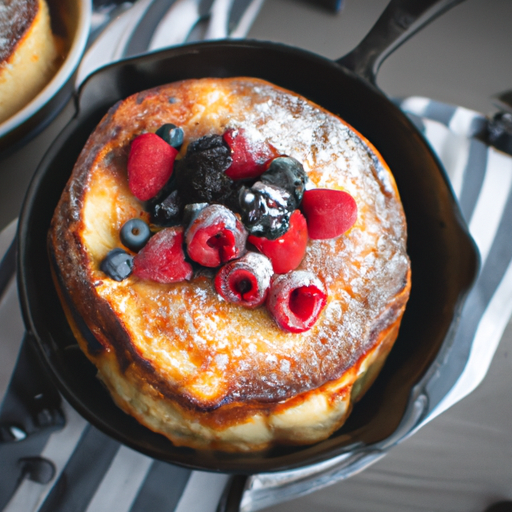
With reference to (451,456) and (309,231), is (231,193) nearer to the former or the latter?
(309,231)

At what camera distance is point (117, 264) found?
87cm

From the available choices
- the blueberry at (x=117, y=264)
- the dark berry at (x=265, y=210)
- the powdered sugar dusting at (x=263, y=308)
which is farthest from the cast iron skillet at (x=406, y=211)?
the dark berry at (x=265, y=210)

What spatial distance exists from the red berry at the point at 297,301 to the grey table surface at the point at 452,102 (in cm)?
79

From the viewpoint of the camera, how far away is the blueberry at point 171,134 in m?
0.95

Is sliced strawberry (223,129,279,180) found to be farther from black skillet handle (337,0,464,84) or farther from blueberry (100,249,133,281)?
black skillet handle (337,0,464,84)

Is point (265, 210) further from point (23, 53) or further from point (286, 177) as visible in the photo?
point (23, 53)

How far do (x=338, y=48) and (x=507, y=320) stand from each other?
1067mm

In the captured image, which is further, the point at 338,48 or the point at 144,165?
the point at 338,48

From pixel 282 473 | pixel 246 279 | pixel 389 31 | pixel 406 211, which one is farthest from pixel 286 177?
pixel 282 473

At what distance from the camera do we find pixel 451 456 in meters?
1.43

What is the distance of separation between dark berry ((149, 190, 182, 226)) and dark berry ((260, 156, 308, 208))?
0.56ft

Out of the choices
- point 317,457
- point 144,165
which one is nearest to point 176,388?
point 317,457

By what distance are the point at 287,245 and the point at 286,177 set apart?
0.42 ft

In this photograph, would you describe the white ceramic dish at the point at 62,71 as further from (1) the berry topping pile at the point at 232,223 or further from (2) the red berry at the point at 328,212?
(2) the red berry at the point at 328,212
